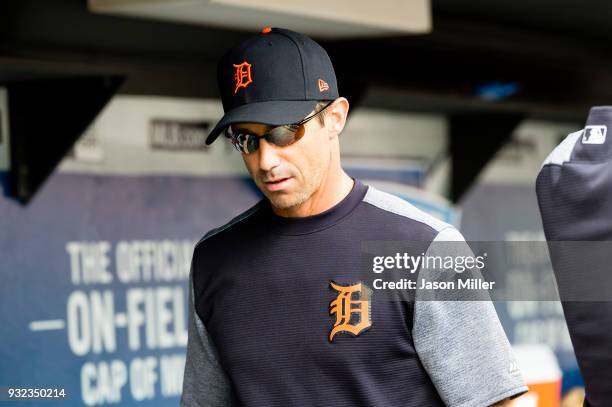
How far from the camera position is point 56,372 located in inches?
124

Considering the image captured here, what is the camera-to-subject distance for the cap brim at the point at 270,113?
171 cm

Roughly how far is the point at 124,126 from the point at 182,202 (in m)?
0.36

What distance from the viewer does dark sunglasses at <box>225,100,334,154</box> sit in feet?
5.70

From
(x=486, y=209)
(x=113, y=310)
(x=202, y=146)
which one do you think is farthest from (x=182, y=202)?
(x=486, y=209)

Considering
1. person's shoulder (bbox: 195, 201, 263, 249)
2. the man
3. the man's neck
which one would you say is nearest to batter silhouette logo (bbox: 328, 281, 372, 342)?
the man

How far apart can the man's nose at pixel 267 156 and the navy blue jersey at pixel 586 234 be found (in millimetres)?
455

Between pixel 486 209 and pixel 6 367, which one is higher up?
pixel 486 209

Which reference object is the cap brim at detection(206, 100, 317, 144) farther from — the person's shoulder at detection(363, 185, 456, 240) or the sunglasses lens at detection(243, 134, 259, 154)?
the person's shoulder at detection(363, 185, 456, 240)

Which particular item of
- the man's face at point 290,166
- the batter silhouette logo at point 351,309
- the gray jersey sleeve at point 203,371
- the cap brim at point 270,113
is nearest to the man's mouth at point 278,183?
the man's face at point 290,166

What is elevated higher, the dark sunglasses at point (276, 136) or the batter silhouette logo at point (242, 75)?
the batter silhouette logo at point (242, 75)

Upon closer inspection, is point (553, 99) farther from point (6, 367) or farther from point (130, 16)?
point (6, 367)

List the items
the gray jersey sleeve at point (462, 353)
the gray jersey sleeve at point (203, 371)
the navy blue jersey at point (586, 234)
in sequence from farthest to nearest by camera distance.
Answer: the gray jersey sleeve at point (203, 371) < the gray jersey sleeve at point (462, 353) < the navy blue jersey at point (586, 234)

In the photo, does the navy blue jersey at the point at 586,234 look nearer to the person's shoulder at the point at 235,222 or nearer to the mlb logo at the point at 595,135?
the mlb logo at the point at 595,135

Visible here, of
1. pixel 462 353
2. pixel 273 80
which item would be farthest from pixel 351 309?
pixel 273 80
